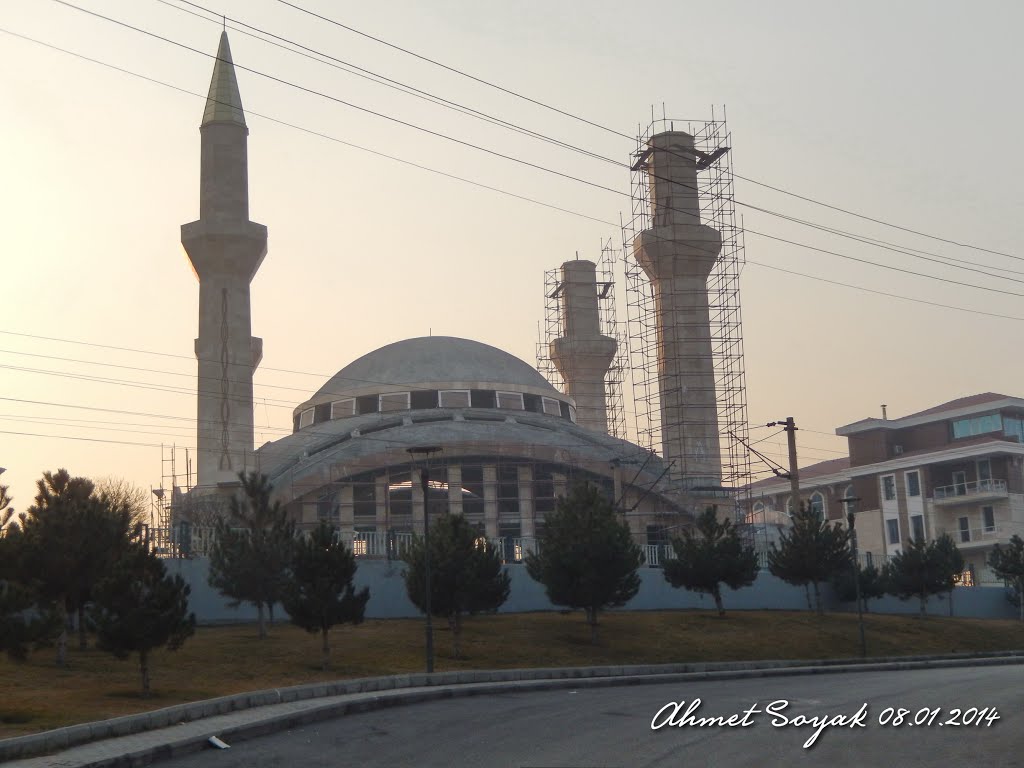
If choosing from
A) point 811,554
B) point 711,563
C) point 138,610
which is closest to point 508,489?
point 811,554

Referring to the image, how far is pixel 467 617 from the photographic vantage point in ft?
166

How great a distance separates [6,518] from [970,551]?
77919 mm

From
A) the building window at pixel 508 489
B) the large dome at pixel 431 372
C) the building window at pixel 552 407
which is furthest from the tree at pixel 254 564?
the building window at pixel 552 407

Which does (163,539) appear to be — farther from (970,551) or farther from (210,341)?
(970,551)

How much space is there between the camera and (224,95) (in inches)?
3017

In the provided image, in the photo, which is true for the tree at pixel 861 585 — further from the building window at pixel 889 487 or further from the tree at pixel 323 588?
the building window at pixel 889 487

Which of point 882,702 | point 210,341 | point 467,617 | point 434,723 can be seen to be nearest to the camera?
point 434,723

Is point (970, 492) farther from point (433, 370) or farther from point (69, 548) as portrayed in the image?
point (69, 548)

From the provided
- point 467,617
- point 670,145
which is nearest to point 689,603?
point 467,617

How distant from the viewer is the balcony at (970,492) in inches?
3565

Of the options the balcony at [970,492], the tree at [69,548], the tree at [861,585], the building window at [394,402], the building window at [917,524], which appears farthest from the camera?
the building window at [917,524]

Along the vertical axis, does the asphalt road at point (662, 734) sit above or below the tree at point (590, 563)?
below

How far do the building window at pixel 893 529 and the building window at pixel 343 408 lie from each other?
43357mm

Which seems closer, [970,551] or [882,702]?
[882,702]
